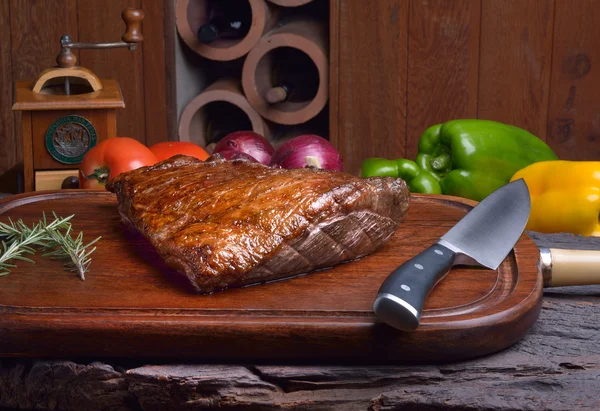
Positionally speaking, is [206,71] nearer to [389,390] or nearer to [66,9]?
[66,9]

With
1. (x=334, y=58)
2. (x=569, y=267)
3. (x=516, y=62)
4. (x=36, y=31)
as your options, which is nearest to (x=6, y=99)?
(x=36, y=31)

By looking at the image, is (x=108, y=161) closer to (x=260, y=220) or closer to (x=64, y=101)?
(x=64, y=101)

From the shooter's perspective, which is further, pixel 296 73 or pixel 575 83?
pixel 296 73

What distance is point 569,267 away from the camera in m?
1.36

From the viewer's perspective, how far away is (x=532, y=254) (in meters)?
1.39

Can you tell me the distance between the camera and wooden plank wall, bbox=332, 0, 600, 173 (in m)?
2.83

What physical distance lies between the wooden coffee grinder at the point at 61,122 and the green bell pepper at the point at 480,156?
101cm

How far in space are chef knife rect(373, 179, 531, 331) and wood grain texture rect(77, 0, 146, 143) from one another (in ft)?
5.87

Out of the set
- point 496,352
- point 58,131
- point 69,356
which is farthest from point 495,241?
point 58,131

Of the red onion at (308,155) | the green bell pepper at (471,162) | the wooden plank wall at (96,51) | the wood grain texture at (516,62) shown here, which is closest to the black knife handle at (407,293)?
the red onion at (308,155)

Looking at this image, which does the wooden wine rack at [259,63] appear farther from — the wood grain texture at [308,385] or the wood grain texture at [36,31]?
→ the wood grain texture at [308,385]

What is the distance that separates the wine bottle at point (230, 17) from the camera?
9.83ft

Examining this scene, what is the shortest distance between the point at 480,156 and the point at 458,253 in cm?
113

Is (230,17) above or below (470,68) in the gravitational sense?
above
